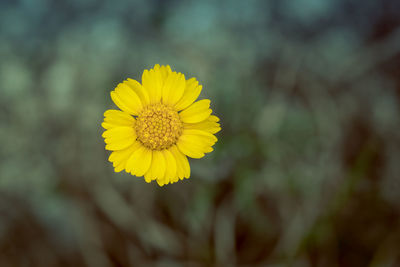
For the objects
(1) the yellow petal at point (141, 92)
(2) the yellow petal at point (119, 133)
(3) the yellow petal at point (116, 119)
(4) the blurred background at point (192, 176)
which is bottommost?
(2) the yellow petal at point (119, 133)

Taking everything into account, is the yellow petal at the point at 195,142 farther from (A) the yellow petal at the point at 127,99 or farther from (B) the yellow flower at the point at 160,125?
(A) the yellow petal at the point at 127,99

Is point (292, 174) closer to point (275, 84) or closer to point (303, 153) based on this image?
point (303, 153)

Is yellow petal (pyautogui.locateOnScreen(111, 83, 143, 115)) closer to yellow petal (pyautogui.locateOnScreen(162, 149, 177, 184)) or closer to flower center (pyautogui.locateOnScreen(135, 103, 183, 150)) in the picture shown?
flower center (pyautogui.locateOnScreen(135, 103, 183, 150))

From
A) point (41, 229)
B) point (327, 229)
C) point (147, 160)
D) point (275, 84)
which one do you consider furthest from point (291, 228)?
point (41, 229)

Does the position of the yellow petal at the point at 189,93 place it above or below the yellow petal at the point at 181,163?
above

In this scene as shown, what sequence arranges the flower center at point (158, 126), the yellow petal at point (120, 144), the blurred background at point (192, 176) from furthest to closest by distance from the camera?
the blurred background at point (192, 176)
the flower center at point (158, 126)
the yellow petal at point (120, 144)

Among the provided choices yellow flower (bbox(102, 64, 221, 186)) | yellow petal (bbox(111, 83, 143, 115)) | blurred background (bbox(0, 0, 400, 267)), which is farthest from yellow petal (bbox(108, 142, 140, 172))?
blurred background (bbox(0, 0, 400, 267))

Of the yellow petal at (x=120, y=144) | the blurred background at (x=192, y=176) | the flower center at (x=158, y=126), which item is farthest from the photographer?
the blurred background at (x=192, y=176)

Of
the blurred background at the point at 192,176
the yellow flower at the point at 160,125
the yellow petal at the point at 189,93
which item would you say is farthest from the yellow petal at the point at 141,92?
the blurred background at the point at 192,176

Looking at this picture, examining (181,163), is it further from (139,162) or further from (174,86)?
(174,86)
